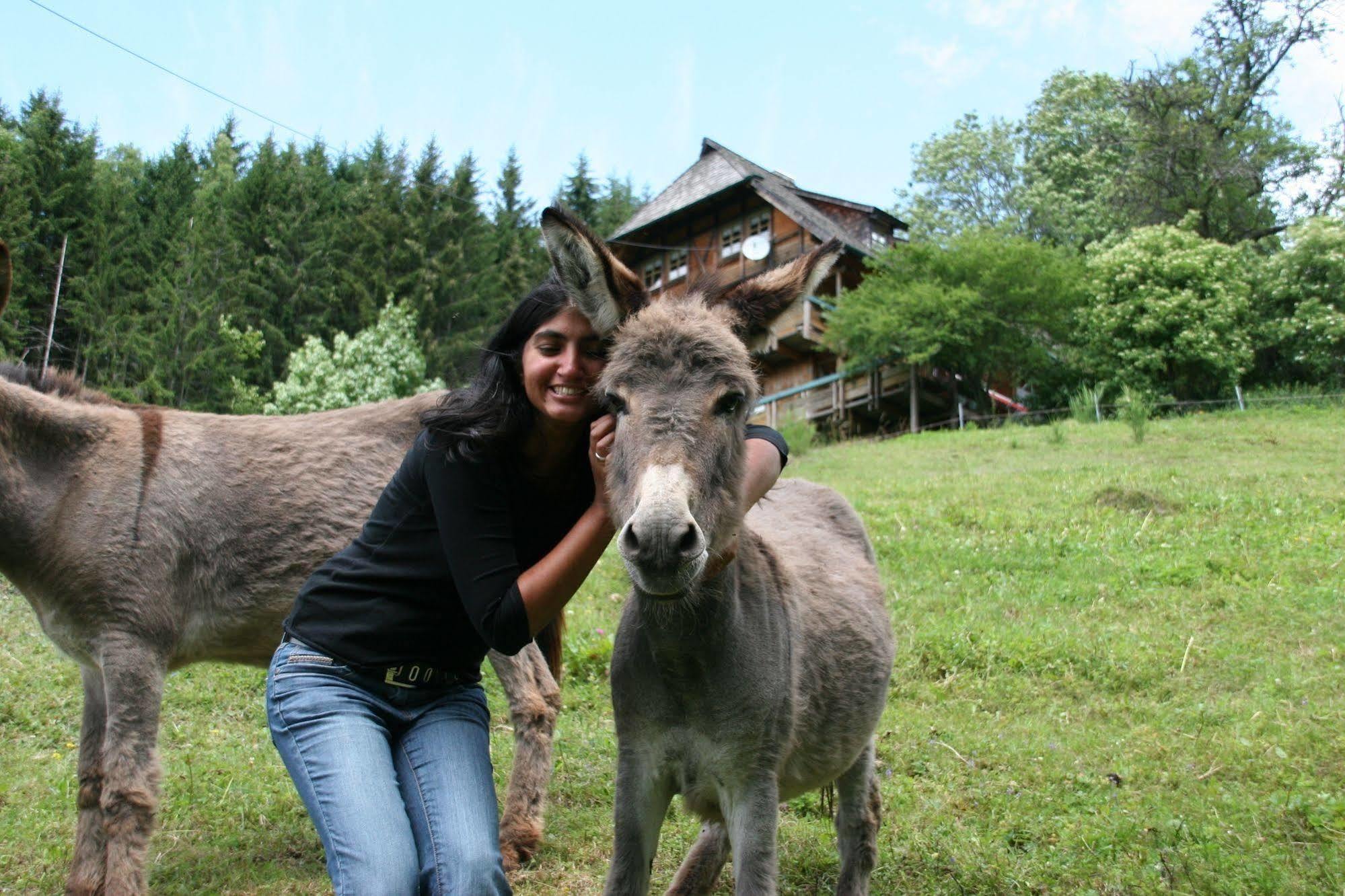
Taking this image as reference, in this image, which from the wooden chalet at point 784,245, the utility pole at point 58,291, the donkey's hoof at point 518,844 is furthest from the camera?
the utility pole at point 58,291

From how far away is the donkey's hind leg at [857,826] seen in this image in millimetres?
3922

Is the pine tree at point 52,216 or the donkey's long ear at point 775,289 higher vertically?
the pine tree at point 52,216

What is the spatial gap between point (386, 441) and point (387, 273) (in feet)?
117

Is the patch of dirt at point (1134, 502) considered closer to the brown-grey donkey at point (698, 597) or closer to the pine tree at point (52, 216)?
the brown-grey donkey at point (698, 597)

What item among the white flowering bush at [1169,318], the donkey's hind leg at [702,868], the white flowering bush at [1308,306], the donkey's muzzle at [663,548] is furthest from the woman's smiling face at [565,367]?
the white flowering bush at [1308,306]

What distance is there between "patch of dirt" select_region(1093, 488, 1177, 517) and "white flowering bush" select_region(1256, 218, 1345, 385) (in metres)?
19.0

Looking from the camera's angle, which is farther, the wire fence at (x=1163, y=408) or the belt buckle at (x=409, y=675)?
the wire fence at (x=1163, y=408)

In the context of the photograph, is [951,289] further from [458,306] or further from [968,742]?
[968,742]

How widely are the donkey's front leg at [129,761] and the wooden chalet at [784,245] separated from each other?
22.4 m

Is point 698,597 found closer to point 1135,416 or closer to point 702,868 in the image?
point 702,868

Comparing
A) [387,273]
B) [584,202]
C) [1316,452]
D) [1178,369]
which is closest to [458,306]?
[387,273]

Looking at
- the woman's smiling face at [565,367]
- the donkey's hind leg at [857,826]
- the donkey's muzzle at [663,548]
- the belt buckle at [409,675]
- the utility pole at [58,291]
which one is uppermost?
the utility pole at [58,291]

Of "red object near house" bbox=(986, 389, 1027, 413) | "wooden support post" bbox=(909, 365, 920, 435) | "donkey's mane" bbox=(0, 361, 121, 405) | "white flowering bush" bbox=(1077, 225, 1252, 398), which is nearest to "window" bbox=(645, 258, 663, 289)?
"wooden support post" bbox=(909, 365, 920, 435)

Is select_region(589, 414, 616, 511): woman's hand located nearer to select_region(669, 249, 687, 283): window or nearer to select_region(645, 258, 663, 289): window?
select_region(669, 249, 687, 283): window
